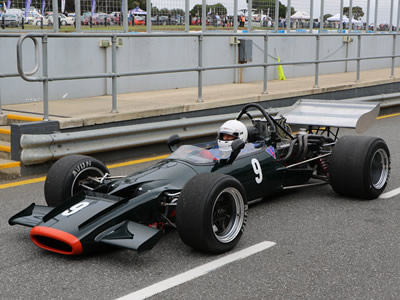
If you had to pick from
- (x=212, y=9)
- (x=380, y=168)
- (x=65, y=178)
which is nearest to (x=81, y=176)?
(x=65, y=178)

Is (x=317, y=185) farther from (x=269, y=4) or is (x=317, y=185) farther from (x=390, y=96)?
(x=269, y=4)

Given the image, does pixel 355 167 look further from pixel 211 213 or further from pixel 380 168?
pixel 211 213

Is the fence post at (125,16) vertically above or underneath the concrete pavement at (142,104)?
above

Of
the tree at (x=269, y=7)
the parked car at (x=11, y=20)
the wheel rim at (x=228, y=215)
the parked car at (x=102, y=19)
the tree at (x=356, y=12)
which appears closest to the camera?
the wheel rim at (x=228, y=215)

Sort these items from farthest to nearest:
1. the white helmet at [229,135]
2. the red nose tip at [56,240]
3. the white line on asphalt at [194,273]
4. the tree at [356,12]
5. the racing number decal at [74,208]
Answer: the tree at [356,12] < the white helmet at [229,135] < the racing number decal at [74,208] < the red nose tip at [56,240] < the white line on asphalt at [194,273]

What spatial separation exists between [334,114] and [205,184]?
331 centimetres

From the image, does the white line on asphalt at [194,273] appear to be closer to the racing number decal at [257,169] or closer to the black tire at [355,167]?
the racing number decal at [257,169]

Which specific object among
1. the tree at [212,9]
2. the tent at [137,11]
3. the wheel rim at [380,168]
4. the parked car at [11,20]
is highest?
the tree at [212,9]

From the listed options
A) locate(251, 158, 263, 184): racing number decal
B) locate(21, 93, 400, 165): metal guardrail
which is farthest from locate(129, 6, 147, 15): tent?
locate(251, 158, 263, 184): racing number decal

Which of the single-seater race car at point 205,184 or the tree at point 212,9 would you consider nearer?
the single-seater race car at point 205,184

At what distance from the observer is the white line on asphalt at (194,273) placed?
429 centimetres

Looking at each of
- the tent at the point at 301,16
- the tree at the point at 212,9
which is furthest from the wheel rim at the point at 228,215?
the tent at the point at 301,16

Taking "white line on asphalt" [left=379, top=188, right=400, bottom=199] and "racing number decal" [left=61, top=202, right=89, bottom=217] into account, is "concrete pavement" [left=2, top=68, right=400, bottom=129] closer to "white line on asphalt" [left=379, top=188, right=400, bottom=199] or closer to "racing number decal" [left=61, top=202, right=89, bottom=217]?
Result: "racing number decal" [left=61, top=202, right=89, bottom=217]

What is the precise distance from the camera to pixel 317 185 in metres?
7.43
